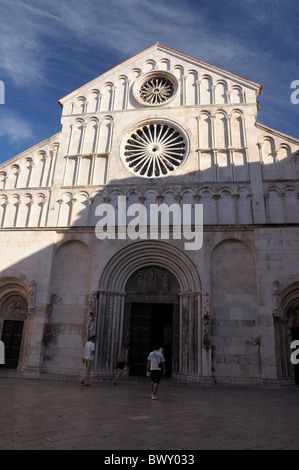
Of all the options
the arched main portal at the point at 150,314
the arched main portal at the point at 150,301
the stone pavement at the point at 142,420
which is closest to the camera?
the stone pavement at the point at 142,420

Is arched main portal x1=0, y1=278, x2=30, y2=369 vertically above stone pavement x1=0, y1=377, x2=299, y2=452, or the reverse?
arched main portal x1=0, y1=278, x2=30, y2=369

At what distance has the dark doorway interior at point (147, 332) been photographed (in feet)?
47.7

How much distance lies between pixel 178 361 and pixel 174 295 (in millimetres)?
2849

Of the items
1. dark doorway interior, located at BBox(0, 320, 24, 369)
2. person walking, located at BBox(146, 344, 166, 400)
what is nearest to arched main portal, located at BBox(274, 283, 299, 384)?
person walking, located at BBox(146, 344, 166, 400)

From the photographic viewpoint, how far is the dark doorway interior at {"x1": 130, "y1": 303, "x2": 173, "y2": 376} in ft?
47.7

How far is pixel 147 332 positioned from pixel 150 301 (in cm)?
141

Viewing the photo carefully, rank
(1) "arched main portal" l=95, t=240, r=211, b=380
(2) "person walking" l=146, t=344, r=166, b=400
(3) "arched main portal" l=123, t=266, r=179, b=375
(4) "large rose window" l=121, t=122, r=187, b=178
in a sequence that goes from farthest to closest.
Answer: (4) "large rose window" l=121, t=122, r=187, b=178, (3) "arched main portal" l=123, t=266, r=179, b=375, (1) "arched main portal" l=95, t=240, r=211, b=380, (2) "person walking" l=146, t=344, r=166, b=400

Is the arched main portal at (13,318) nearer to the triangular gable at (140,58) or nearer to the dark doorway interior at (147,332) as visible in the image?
the dark doorway interior at (147,332)

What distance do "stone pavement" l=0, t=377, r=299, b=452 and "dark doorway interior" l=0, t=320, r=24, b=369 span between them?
4.78 metres

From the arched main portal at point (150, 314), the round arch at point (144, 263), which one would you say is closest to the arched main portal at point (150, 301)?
the round arch at point (144, 263)

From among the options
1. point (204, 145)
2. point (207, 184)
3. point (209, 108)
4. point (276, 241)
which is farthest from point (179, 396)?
point (209, 108)

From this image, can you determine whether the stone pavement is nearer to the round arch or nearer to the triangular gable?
the round arch

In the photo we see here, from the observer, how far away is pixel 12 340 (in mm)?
15523

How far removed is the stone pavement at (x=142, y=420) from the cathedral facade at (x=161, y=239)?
3.38 meters
